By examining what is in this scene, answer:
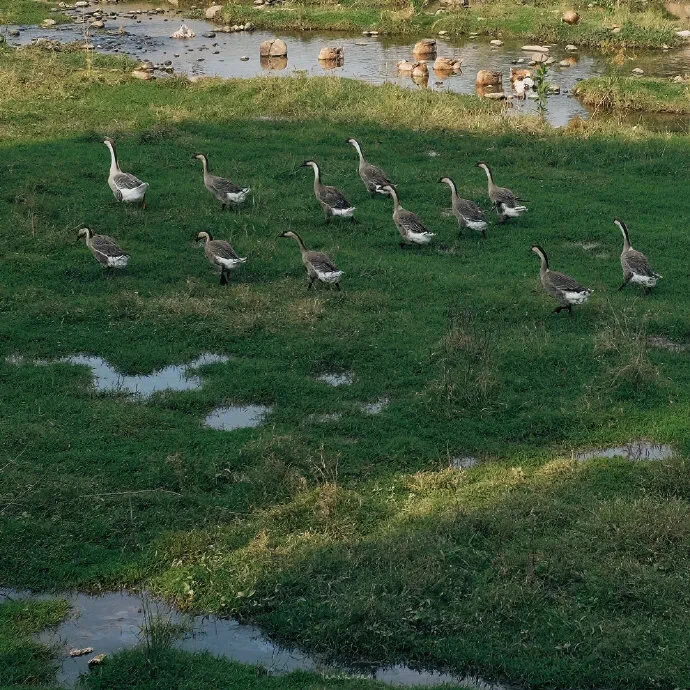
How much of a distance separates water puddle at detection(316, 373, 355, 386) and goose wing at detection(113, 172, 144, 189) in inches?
296

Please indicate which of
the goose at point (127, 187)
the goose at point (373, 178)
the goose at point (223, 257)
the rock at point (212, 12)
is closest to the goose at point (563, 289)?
the goose at point (223, 257)

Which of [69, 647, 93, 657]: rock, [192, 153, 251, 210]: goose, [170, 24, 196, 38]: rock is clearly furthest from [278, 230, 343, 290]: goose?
[170, 24, 196, 38]: rock

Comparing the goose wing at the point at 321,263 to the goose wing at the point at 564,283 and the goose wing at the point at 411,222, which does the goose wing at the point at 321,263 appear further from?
the goose wing at the point at 564,283

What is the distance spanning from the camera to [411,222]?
18844 millimetres

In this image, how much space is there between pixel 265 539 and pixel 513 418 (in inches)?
158

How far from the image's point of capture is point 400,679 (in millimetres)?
9289

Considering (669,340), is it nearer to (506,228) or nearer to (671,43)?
(506,228)

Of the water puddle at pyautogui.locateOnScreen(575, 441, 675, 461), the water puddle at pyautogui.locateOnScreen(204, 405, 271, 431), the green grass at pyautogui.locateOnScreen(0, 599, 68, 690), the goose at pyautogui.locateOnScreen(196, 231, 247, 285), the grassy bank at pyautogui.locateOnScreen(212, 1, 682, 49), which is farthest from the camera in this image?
the grassy bank at pyautogui.locateOnScreen(212, 1, 682, 49)

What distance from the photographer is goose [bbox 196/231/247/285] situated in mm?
17312

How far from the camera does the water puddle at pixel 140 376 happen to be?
1436cm

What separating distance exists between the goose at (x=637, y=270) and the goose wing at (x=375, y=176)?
587 cm

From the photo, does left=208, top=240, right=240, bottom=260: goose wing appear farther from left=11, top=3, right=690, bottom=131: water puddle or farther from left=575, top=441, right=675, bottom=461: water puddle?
left=11, top=3, right=690, bottom=131: water puddle

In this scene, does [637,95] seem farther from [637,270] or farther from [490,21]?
[637,270]

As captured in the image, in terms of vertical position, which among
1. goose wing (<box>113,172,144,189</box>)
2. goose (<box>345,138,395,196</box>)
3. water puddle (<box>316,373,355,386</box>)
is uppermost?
goose wing (<box>113,172,144,189</box>)
